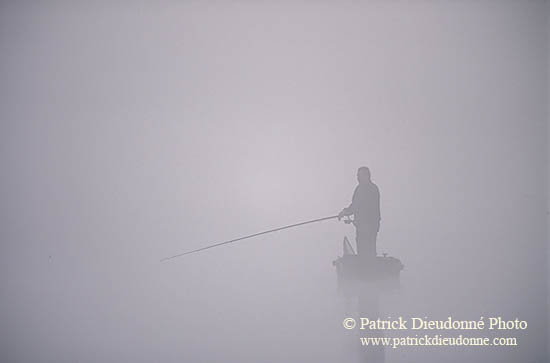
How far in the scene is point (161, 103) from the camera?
310 cm

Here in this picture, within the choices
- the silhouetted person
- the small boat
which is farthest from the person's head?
the small boat

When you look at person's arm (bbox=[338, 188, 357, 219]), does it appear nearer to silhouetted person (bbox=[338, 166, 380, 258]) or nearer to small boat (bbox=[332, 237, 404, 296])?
silhouetted person (bbox=[338, 166, 380, 258])

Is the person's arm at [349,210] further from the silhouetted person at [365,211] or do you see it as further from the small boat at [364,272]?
the small boat at [364,272]

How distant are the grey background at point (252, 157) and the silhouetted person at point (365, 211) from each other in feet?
0.19

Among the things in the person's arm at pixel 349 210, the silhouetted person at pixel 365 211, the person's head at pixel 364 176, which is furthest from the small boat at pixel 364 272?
the person's head at pixel 364 176

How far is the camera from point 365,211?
2.92m

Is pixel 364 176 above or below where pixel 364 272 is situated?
above

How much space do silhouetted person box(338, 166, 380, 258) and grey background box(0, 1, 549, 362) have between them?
57 millimetres

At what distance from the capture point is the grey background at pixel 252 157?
285cm

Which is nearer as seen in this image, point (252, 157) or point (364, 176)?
point (364, 176)

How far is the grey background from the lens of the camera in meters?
2.85

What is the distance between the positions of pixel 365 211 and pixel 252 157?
0.74m

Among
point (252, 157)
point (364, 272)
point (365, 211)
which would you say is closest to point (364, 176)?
point (365, 211)

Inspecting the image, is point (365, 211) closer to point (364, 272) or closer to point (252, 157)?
point (364, 272)
